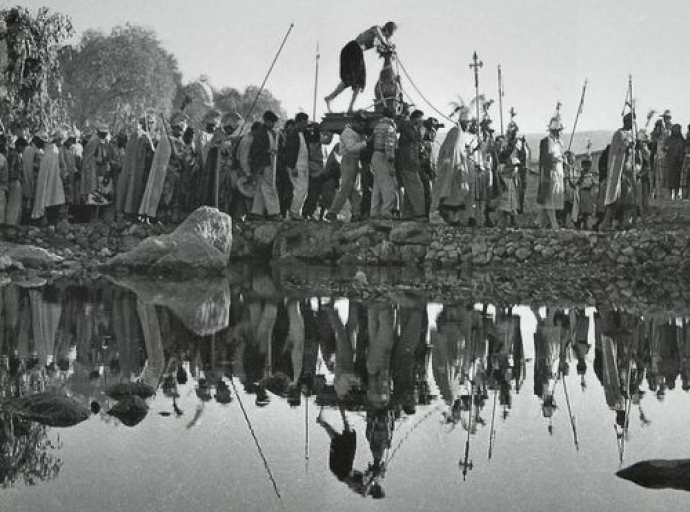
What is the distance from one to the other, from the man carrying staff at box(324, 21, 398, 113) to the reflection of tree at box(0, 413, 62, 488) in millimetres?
13160

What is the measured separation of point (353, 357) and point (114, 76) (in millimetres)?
52255

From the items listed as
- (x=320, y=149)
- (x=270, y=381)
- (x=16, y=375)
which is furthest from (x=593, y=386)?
(x=320, y=149)

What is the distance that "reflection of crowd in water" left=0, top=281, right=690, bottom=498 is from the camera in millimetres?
4582

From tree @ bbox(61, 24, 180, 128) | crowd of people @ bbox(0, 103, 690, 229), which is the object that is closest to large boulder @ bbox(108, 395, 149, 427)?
crowd of people @ bbox(0, 103, 690, 229)

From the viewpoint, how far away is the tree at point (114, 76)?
2142 inches

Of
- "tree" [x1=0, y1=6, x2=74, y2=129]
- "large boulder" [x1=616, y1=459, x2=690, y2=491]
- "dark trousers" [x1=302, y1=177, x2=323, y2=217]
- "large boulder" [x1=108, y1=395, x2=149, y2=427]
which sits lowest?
"large boulder" [x1=616, y1=459, x2=690, y2=491]

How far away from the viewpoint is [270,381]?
5.06m

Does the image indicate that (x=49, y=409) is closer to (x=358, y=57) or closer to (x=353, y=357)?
(x=353, y=357)

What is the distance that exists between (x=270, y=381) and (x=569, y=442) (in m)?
1.67

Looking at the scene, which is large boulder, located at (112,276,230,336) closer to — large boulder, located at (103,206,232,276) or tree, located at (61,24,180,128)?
large boulder, located at (103,206,232,276)

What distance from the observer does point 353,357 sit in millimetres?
5824

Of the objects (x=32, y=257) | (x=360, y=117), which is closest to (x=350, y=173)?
(x=360, y=117)

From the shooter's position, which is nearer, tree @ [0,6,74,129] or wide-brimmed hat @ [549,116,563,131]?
wide-brimmed hat @ [549,116,563,131]

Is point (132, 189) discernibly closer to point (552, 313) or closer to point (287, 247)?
point (287, 247)
